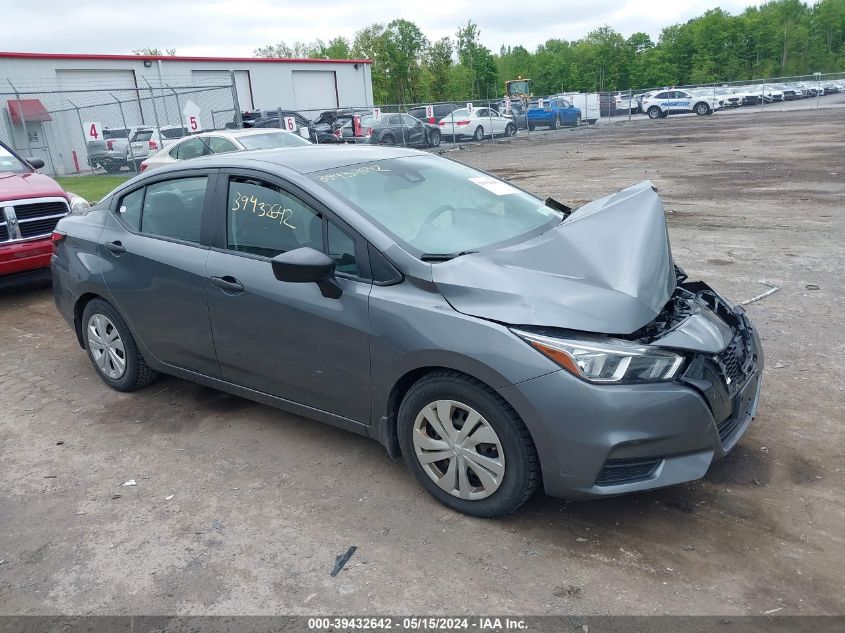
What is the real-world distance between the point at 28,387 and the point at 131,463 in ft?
5.96

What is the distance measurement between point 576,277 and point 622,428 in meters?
0.77

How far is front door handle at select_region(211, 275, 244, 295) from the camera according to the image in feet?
13.7

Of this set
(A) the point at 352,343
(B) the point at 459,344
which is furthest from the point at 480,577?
(A) the point at 352,343

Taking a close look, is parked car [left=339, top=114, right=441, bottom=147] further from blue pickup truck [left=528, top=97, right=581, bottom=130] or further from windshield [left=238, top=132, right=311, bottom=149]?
blue pickup truck [left=528, top=97, right=581, bottom=130]

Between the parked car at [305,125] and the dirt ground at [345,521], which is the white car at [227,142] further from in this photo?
the parked car at [305,125]

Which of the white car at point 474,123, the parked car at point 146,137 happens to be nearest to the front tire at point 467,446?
the parked car at point 146,137

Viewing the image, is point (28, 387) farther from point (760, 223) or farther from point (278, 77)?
point (278, 77)

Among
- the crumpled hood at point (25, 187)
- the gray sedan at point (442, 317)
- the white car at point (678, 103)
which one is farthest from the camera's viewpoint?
the white car at point (678, 103)

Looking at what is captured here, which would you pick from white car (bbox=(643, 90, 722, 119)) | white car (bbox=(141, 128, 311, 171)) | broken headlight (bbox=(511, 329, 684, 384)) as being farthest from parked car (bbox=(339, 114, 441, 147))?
white car (bbox=(643, 90, 722, 119))

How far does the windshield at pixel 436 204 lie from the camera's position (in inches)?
154

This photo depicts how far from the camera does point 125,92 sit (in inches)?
1356

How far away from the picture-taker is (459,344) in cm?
329

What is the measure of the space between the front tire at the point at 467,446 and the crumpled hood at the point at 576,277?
384mm

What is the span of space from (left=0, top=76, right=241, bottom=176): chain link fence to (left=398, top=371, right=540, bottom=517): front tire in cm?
A: 2230
